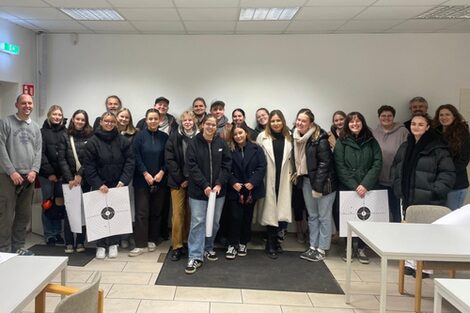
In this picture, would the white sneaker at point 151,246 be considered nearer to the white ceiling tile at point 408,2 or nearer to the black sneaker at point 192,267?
the black sneaker at point 192,267

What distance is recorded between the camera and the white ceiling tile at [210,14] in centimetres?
396

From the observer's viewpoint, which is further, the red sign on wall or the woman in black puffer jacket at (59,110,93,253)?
the red sign on wall

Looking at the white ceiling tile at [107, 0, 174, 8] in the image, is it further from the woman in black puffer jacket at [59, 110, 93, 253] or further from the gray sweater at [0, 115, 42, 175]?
the gray sweater at [0, 115, 42, 175]

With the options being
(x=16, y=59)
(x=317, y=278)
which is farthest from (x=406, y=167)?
(x=16, y=59)

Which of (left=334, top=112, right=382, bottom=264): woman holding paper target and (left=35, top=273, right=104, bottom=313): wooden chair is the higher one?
(left=334, top=112, right=382, bottom=264): woman holding paper target

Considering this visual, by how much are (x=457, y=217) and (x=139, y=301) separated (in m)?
2.64

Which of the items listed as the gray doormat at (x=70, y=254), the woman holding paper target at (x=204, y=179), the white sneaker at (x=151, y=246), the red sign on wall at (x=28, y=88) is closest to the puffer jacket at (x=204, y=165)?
the woman holding paper target at (x=204, y=179)

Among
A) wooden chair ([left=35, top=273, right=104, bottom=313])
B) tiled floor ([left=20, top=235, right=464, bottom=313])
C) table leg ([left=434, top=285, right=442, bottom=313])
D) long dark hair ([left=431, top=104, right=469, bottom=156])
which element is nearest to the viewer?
wooden chair ([left=35, top=273, right=104, bottom=313])

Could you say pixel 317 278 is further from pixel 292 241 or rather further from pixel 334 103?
pixel 334 103

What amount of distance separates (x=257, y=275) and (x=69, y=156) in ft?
7.70

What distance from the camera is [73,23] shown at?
4.56 meters

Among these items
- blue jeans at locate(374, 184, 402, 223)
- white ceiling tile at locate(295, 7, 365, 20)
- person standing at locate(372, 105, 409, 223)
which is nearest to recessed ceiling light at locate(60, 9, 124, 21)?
white ceiling tile at locate(295, 7, 365, 20)

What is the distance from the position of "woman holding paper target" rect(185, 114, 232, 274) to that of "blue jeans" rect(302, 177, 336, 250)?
0.99m

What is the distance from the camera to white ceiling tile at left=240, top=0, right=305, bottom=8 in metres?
3.66
